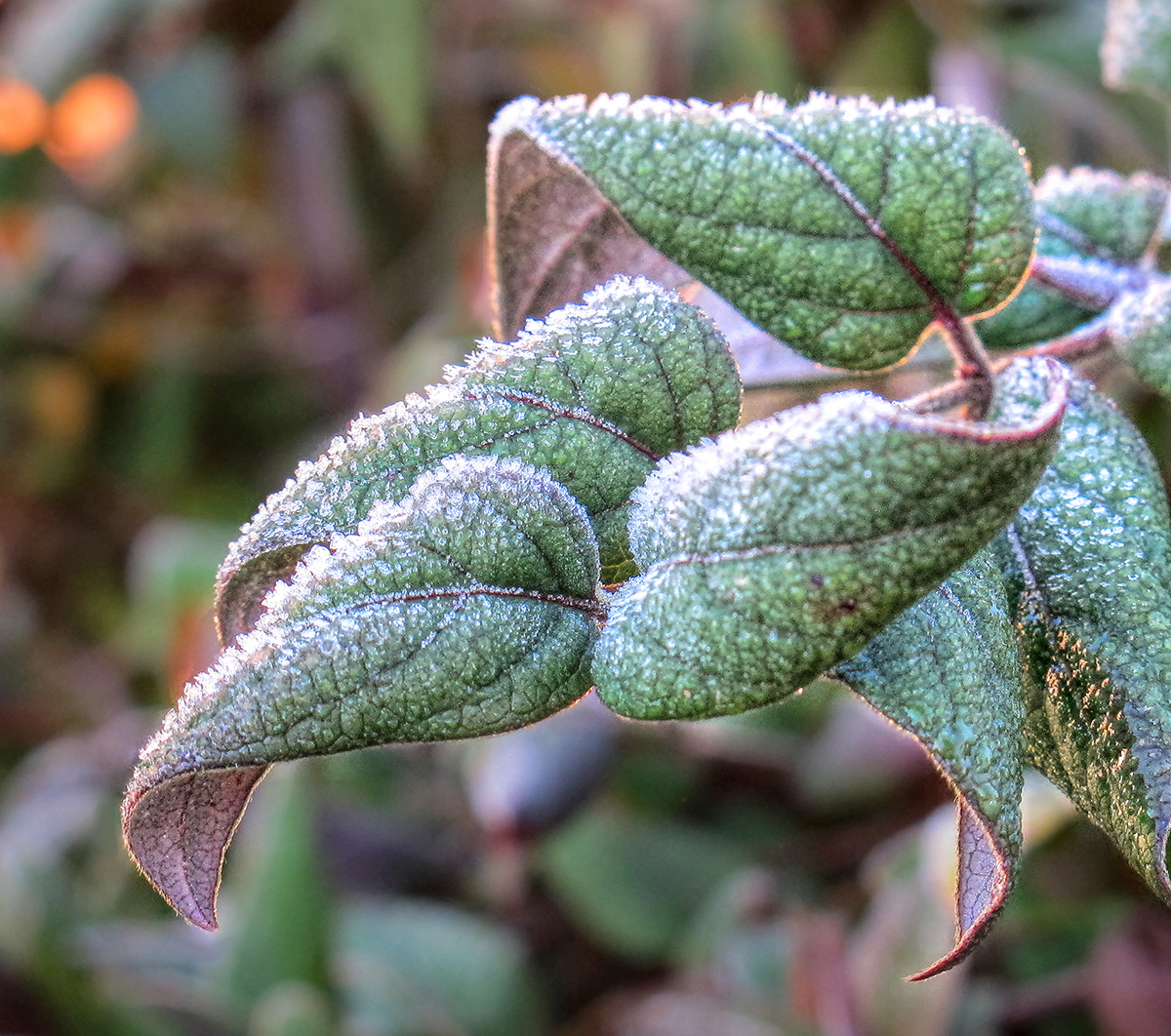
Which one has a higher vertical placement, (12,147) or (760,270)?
(760,270)

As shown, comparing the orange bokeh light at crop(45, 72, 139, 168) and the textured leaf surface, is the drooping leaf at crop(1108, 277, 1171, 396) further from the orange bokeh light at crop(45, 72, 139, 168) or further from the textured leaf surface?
the orange bokeh light at crop(45, 72, 139, 168)

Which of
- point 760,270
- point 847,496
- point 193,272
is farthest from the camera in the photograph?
point 193,272

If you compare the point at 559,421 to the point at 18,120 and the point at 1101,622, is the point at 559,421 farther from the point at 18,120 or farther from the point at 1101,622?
the point at 18,120

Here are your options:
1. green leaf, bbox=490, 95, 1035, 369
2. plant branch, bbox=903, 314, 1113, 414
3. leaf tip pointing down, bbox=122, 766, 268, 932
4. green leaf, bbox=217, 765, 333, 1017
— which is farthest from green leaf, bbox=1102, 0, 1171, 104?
green leaf, bbox=217, 765, 333, 1017

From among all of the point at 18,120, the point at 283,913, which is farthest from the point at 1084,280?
the point at 18,120

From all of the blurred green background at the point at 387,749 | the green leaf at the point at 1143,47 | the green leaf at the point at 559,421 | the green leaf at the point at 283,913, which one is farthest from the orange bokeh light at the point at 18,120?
the green leaf at the point at 559,421

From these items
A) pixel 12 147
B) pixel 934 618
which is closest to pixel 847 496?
pixel 934 618

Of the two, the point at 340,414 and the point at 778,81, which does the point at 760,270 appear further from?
the point at 340,414
